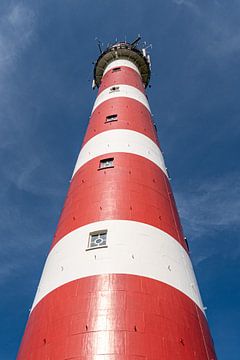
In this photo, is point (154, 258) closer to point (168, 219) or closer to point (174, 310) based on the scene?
point (174, 310)

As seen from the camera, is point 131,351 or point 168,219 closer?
point 131,351

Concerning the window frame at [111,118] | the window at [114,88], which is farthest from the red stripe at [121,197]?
the window at [114,88]

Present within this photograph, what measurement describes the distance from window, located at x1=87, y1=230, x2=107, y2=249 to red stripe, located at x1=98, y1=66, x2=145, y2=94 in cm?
1205

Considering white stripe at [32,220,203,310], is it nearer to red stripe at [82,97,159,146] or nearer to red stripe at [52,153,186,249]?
red stripe at [52,153,186,249]

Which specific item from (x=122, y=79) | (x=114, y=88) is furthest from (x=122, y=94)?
(x=122, y=79)

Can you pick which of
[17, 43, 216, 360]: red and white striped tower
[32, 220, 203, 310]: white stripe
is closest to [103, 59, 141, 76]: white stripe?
[17, 43, 216, 360]: red and white striped tower

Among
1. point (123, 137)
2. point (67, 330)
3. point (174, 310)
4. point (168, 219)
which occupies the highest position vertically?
point (123, 137)

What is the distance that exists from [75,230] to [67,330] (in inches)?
140

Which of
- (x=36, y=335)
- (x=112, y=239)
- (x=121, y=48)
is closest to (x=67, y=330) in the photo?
(x=36, y=335)

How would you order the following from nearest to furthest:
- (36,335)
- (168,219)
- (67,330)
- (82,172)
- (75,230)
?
1. (67,330)
2. (36,335)
3. (75,230)
4. (168,219)
5. (82,172)

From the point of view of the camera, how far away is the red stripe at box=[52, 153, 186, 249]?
11.0 metres

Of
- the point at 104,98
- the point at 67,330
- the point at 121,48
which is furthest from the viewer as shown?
the point at 121,48

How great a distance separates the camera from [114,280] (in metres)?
8.69

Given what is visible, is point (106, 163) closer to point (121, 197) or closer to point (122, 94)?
point (121, 197)
